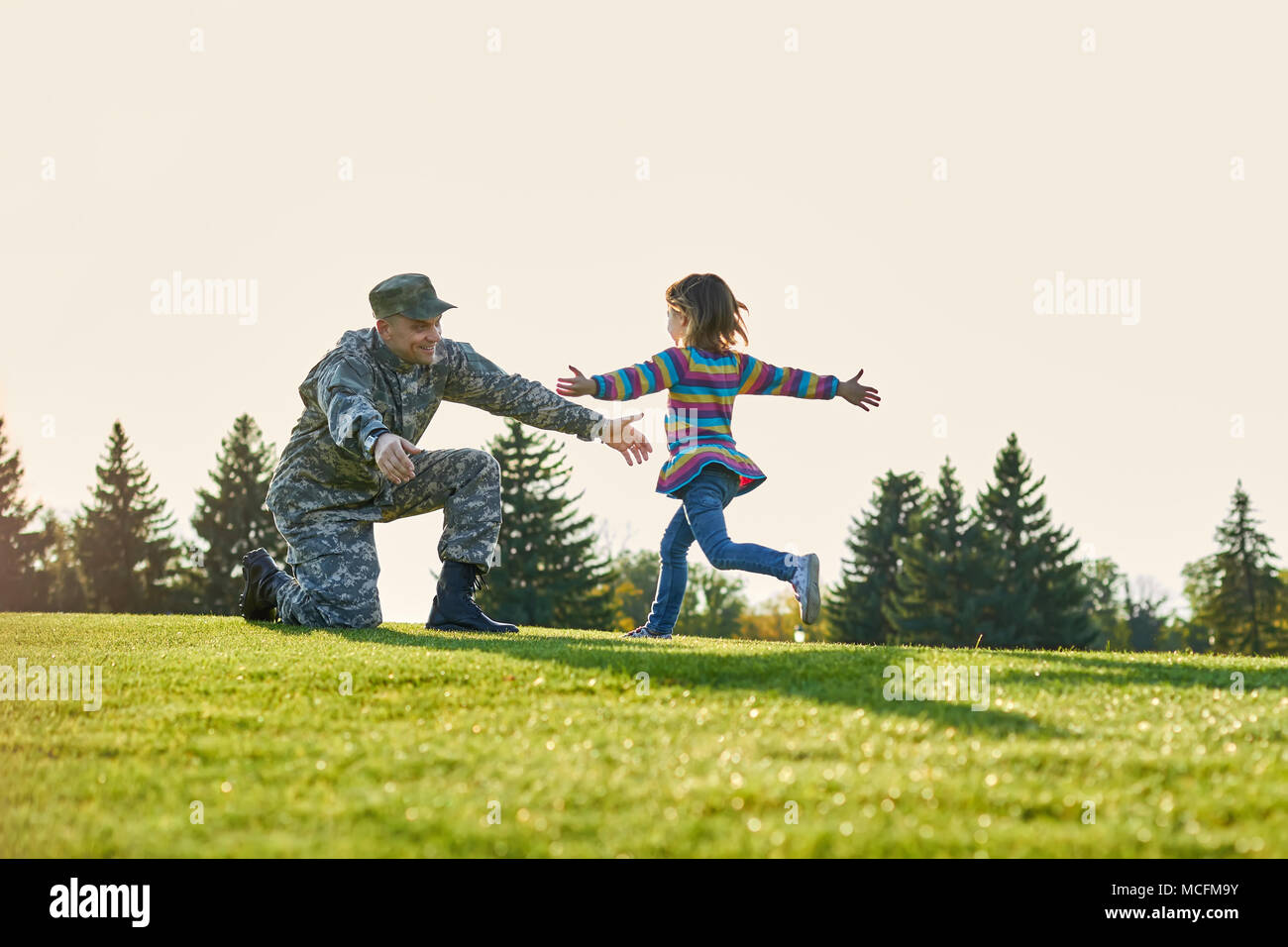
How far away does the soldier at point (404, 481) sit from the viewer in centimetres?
696

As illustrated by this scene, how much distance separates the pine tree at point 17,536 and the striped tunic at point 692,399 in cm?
5292

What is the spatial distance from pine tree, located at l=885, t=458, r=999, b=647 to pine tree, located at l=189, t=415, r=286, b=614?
2881 cm

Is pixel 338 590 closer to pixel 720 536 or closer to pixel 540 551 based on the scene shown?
pixel 720 536

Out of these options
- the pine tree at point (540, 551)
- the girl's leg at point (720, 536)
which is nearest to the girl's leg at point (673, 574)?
the girl's leg at point (720, 536)

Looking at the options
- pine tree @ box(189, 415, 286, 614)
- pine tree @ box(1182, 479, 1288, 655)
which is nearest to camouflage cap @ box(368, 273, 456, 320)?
pine tree @ box(189, 415, 286, 614)

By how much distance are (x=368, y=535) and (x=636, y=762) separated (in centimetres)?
502

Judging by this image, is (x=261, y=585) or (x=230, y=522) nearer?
(x=261, y=585)

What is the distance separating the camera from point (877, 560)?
5481cm

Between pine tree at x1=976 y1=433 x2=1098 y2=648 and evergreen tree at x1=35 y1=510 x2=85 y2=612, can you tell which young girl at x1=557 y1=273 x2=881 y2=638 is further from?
evergreen tree at x1=35 y1=510 x2=85 y2=612

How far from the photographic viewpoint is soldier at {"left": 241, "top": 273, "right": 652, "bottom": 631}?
22.8 feet

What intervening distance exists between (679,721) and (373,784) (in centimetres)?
107

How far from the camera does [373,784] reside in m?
2.72

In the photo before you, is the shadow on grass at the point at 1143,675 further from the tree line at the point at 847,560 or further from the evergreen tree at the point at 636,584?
the evergreen tree at the point at 636,584

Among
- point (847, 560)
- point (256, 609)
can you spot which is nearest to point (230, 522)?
point (847, 560)
